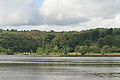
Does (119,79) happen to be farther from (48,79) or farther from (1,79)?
(1,79)

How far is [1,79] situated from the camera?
61.2m

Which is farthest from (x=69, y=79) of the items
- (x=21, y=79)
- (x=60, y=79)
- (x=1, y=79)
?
(x=1, y=79)

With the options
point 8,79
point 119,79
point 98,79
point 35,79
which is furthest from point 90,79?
point 8,79

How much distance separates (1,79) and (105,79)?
2194 cm

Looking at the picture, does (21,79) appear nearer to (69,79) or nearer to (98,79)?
(69,79)

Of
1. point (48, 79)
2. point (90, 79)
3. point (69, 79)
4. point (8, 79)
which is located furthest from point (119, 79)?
point (8, 79)

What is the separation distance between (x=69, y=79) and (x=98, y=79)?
610 cm


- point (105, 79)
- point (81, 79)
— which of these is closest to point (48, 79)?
point (81, 79)

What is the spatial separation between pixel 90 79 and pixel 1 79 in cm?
1884

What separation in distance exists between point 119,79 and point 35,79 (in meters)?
17.5

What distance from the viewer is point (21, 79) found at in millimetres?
61250

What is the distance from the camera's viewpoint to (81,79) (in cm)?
6100

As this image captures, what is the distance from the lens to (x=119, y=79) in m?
59.8

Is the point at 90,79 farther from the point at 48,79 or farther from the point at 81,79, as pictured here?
the point at 48,79
